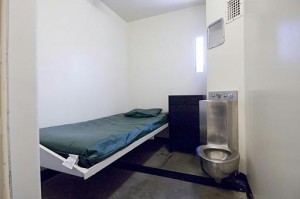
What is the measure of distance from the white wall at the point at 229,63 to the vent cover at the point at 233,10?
52 millimetres

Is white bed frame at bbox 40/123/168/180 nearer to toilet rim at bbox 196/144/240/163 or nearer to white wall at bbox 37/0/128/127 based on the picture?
white wall at bbox 37/0/128/127

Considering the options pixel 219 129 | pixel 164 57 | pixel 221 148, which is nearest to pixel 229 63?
pixel 219 129

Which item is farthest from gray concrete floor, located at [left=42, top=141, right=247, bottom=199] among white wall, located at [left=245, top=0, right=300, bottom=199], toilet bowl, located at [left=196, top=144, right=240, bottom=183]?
white wall, located at [left=245, top=0, right=300, bottom=199]

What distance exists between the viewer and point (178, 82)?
313 cm

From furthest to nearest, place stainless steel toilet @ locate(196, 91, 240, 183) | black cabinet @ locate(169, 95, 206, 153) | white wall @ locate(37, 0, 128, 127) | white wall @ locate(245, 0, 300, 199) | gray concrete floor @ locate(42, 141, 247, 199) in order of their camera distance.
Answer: black cabinet @ locate(169, 95, 206, 153) → white wall @ locate(37, 0, 128, 127) → stainless steel toilet @ locate(196, 91, 240, 183) → gray concrete floor @ locate(42, 141, 247, 199) → white wall @ locate(245, 0, 300, 199)

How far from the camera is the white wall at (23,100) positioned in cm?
48

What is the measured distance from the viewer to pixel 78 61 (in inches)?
92.6

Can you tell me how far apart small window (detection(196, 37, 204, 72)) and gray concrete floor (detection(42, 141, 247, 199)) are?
5.47 feet

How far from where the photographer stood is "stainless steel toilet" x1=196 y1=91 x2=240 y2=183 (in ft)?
5.59

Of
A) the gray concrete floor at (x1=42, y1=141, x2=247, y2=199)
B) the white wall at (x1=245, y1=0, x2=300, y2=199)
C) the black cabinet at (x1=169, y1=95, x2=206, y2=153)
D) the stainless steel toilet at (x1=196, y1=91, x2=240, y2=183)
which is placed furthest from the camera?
the black cabinet at (x1=169, y1=95, x2=206, y2=153)

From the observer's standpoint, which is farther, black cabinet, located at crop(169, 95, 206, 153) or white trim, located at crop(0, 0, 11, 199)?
black cabinet, located at crop(169, 95, 206, 153)

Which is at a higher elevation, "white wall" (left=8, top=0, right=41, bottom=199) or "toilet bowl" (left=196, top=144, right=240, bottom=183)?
"white wall" (left=8, top=0, right=41, bottom=199)

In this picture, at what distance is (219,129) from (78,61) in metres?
2.13

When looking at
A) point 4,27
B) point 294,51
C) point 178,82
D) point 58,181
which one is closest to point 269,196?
point 294,51
